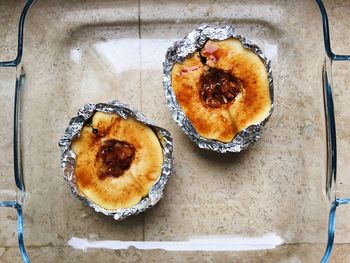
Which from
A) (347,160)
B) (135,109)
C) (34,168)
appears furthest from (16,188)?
(347,160)

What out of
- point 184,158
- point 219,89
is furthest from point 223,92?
point 184,158

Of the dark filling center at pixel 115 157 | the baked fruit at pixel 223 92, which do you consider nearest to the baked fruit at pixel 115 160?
the dark filling center at pixel 115 157

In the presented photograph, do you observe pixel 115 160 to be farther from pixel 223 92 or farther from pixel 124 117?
pixel 223 92

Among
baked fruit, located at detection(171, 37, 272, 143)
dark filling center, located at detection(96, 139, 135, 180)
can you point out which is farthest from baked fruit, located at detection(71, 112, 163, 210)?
baked fruit, located at detection(171, 37, 272, 143)

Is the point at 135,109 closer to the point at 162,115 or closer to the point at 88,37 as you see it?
the point at 162,115

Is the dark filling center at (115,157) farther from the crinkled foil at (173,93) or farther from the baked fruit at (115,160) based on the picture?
A: the crinkled foil at (173,93)

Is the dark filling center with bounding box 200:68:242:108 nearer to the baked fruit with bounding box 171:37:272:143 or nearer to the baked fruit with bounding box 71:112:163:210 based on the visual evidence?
the baked fruit with bounding box 171:37:272:143
